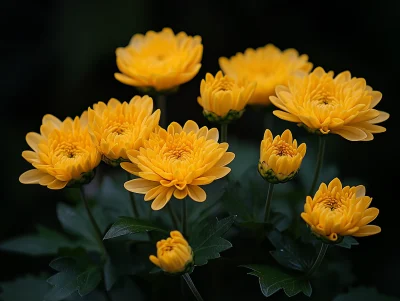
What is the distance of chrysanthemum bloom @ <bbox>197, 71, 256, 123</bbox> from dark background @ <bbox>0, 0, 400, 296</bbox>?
92cm

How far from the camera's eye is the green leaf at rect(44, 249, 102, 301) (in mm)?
1254

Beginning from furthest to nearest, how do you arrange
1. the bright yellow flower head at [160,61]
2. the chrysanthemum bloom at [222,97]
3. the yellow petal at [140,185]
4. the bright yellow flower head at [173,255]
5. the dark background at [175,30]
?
the dark background at [175,30], the bright yellow flower head at [160,61], the chrysanthemum bloom at [222,97], the yellow petal at [140,185], the bright yellow flower head at [173,255]

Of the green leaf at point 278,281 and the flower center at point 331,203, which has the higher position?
the flower center at point 331,203

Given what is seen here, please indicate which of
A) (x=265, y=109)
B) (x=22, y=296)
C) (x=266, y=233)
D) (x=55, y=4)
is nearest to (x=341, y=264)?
(x=266, y=233)

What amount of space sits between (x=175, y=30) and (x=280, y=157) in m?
1.48

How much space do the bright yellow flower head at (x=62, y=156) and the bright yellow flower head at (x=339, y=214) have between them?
44 centimetres

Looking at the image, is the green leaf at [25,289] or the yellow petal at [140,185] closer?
the yellow petal at [140,185]

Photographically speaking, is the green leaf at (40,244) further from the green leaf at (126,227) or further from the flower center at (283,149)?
the flower center at (283,149)

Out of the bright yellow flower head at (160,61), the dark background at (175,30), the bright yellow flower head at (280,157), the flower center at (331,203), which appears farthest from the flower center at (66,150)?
the dark background at (175,30)

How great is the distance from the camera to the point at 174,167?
1199 millimetres

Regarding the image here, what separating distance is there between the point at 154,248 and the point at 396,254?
40.9 inches

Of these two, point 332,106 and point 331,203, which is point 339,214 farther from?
point 332,106

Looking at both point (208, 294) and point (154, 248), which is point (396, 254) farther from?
point (154, 248)

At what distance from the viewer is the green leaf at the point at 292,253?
1.29 metres
